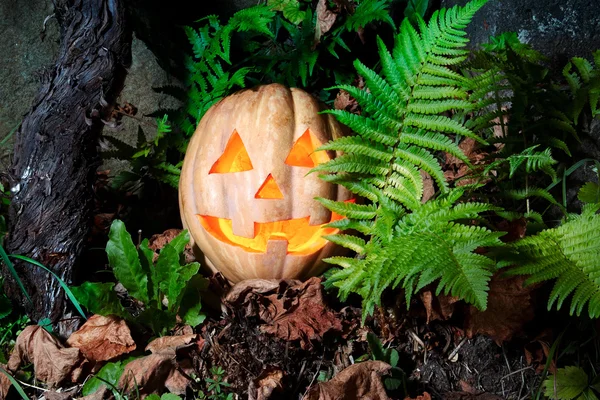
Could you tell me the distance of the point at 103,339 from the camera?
2422 mm

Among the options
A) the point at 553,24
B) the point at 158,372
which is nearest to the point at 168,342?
the point at 158,372

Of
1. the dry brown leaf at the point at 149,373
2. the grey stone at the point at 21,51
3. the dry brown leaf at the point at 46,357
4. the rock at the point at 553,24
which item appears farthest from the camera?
the grey stone at the point at 21,51

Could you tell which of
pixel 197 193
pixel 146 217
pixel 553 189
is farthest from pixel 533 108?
pixel 146 217

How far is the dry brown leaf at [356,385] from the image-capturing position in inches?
84.0

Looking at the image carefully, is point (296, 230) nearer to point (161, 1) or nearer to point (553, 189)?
point (553, 189)

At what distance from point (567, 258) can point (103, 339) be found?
187 cm

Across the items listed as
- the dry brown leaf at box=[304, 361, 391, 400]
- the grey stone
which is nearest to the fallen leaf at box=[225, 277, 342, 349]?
the dry brown leaf at box=[304, 361, 391, 400]

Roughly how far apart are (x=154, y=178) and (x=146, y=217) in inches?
9.0

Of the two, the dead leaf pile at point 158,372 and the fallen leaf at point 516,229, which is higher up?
the fallen leaf at point 516,229

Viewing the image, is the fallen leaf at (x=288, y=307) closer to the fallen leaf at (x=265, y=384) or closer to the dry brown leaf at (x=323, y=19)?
the fallen leaf at (x=265, y=384)

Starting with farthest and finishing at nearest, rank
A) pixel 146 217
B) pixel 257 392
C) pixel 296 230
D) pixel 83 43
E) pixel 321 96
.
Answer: pixel 321 96 < pixel 146 217 < pixel 296 230 < pixel 83 43 < pixel 257 392

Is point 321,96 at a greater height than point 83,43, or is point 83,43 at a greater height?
point 83,43

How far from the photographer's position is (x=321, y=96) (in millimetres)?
3447

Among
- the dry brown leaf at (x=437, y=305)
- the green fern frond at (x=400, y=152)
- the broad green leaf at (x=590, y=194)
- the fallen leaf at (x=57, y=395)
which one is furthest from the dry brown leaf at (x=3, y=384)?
the broad green leaf at (x=590, y=194)
